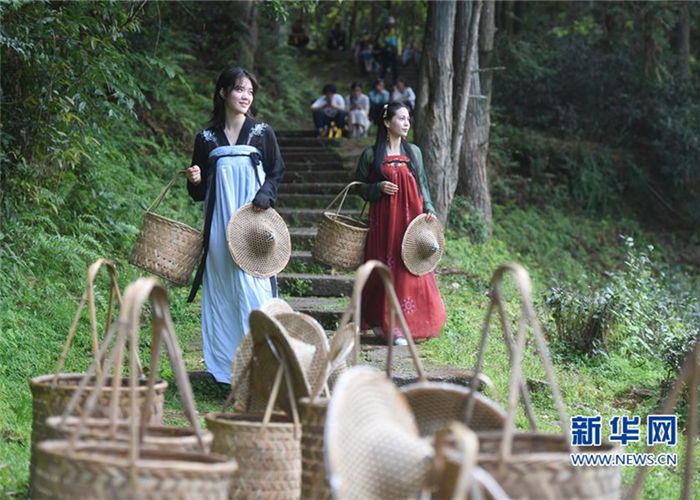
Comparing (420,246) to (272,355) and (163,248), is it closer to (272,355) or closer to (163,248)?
(163,248)

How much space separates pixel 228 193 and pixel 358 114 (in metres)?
11.7

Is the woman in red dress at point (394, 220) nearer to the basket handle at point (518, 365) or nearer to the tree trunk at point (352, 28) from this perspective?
the basket handle at point (518, 365)

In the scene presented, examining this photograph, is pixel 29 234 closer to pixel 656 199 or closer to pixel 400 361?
pixel 400 361

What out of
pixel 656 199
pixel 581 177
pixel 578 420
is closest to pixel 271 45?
pixel 581 177

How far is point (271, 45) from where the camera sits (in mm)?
21859

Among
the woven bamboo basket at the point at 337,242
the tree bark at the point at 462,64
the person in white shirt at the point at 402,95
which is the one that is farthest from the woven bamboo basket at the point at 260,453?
the person in white shirt at the point at 402,95

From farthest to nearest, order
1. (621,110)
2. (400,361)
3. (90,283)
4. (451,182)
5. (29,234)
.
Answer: (621,110) < (451,182) < (29,234) < (400,361) < (90,283)

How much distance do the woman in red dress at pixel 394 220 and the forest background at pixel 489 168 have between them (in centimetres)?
39

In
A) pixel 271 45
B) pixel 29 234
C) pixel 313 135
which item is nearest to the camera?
pixel 29 234

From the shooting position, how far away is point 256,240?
690 cm

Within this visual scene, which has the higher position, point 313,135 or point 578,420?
point 313,135

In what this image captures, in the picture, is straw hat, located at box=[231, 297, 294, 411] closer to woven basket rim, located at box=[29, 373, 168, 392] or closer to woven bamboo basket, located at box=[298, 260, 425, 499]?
woven basket rim, located at box=[29, 373, 168, 392]

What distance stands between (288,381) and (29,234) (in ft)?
17.0

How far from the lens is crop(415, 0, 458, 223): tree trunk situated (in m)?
11.8
